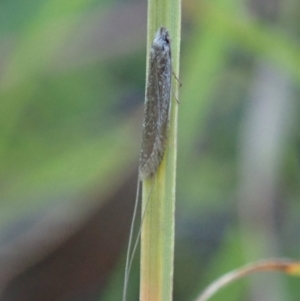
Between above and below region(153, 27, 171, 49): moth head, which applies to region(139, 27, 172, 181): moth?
below

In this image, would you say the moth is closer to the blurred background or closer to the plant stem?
the plant stem

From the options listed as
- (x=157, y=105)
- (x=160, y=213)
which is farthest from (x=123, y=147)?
(x=160, y=213)

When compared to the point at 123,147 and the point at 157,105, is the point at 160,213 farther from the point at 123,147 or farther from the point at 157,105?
the point at 123,147

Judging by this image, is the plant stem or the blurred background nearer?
the plant stem

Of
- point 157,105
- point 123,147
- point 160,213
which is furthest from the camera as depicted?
point 123,147

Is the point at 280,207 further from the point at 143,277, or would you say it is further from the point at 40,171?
the point at 143,277

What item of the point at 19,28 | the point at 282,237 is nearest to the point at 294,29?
the point at 282,237

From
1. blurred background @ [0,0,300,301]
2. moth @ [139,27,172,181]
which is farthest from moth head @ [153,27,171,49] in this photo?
blurred background @ [0,0,300,301]
